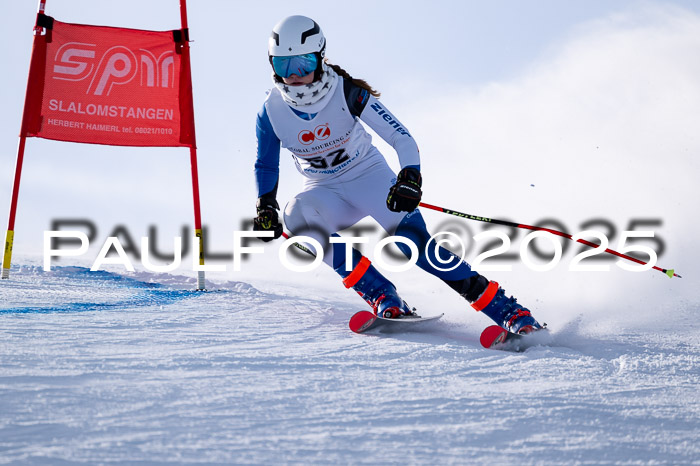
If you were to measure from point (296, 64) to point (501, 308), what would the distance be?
64.6 inches

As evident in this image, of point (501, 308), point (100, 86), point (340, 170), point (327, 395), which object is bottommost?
point (327, 395)

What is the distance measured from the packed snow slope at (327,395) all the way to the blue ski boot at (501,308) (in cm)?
19

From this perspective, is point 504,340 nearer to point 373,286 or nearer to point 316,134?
point 373,286

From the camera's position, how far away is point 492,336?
10.2ft

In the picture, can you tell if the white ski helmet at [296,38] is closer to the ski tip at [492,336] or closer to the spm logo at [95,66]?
the ski tip at [492,336]

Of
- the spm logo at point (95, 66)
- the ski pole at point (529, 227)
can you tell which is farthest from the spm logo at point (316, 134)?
the spm logo at point (95, 66)

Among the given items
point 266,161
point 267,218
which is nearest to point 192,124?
point 266,161

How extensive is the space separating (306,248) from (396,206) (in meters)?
0.64

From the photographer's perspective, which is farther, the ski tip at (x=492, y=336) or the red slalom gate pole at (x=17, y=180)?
the red slalom gate pole at (x=17, y=180)

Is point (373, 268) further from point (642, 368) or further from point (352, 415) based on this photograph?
point (352, 415)

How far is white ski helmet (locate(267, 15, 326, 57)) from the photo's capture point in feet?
10.8

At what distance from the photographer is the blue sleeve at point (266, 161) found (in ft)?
12.2

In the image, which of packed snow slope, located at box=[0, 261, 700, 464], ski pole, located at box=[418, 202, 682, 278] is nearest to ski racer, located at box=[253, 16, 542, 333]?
packed snow slope, located at box=[0, 261, 700, 464]

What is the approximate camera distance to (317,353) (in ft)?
8.91
